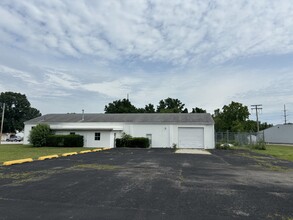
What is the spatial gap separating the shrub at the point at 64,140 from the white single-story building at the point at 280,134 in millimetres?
46826

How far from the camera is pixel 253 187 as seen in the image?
26.2ft

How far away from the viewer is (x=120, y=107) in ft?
224

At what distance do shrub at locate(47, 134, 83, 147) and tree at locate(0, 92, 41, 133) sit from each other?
6123cm

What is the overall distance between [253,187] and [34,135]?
26815mm

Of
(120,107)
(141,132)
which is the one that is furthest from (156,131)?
(120,107)

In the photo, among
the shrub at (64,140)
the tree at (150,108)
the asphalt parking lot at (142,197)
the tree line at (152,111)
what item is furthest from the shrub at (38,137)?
the tree at (150,108)

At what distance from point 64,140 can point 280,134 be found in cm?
4894

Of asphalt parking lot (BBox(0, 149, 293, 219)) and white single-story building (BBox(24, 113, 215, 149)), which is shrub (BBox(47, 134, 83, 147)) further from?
asphalt parking lot (BBox(0, 149, 293, 219))

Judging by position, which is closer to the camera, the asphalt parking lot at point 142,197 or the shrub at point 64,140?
the asphalt parking lot at point 142,197

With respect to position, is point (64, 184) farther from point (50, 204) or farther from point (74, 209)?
point (74, 209)

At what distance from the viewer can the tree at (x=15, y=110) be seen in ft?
273

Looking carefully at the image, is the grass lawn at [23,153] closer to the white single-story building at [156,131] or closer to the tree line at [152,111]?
the white single-story building at [156,131]

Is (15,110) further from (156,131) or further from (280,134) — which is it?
(280,134)

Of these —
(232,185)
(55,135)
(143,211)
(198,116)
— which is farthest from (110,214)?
(198,116)
